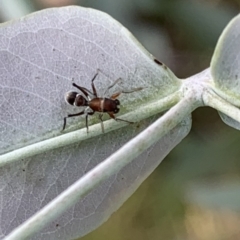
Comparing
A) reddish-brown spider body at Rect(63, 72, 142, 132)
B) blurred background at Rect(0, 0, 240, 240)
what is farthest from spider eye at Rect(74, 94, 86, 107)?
blurred background at Rect(0, 0, 240, 240)

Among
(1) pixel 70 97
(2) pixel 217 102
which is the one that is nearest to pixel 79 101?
(1) pixel 70 97

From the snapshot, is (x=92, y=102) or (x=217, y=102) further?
(x=92, y=102)

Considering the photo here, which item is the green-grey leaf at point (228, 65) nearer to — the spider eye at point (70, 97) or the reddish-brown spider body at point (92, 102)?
the reddish-brown spider body at point (92, 102)

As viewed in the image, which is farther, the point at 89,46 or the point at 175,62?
the point at 175,62

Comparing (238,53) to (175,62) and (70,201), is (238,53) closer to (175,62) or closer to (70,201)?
(70,201)

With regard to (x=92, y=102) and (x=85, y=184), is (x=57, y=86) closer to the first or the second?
(x=92, y=102)

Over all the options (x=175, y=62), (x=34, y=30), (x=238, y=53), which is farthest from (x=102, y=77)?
(x=175, y=62)

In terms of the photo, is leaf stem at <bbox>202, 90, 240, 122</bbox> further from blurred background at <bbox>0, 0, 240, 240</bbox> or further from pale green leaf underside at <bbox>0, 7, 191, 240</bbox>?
blurred background at <bbox>0, 0, 240, 240</bbox>
